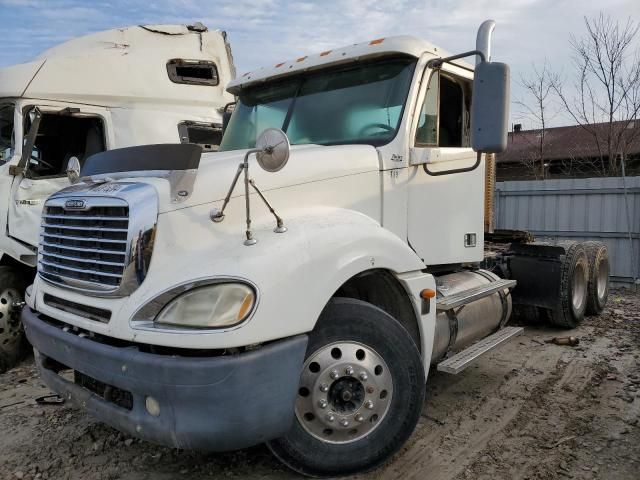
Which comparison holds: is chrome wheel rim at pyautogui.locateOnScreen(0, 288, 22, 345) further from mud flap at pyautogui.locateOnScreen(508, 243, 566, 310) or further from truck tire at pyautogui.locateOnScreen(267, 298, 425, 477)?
mud flap at pyautogui.locateOnScreen(508, 243, 566, 310)

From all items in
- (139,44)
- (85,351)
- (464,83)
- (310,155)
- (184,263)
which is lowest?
(85,351)

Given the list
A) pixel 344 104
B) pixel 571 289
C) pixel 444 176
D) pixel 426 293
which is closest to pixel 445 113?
pixel 444 176

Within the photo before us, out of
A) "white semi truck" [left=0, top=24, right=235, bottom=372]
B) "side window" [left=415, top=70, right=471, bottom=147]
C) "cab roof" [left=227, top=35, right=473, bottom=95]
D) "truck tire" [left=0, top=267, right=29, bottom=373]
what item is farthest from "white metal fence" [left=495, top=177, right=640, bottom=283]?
"truck tire" [left=0, top=267, right=29, bottom=373]

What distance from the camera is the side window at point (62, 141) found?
5.82 m

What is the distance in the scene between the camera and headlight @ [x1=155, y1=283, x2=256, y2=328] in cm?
235

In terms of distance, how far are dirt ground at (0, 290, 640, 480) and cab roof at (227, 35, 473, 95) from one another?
265 cm

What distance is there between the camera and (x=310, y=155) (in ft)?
10.9

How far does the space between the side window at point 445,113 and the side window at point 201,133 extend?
132 inches

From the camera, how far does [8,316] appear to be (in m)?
5.33

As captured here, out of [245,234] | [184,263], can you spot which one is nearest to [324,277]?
[245,234]

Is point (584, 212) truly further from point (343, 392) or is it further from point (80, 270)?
point (80, 270)

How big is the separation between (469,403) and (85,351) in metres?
2.90

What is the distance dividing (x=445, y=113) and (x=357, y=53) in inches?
33.8

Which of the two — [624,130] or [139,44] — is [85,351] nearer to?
[139,44]
